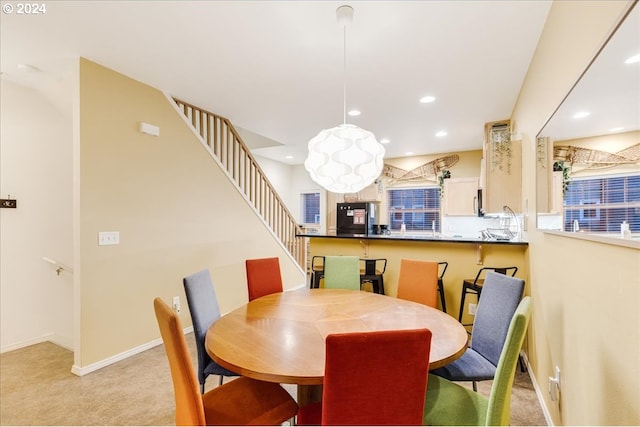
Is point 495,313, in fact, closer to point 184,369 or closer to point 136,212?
point 184,369

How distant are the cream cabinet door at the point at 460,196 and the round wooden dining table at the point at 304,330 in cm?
441

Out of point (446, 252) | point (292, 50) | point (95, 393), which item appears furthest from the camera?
point (446, 252)

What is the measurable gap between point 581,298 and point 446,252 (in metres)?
2.10

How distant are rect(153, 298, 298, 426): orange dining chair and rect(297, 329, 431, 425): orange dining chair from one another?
464mm

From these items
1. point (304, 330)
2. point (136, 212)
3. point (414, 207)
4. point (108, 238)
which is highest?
point (414, 207)

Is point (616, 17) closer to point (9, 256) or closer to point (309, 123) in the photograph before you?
point (309, 123)

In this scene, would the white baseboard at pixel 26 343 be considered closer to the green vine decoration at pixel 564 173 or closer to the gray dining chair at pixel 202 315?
the gray dining chair at pixel 202 315

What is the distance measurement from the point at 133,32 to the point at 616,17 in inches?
109

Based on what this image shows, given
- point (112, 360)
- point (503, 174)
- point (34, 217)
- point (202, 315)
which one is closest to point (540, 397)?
point (503, 174)

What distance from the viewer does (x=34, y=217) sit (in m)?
3.21

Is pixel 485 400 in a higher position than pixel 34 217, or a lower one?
lower

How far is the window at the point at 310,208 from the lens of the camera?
310 inches

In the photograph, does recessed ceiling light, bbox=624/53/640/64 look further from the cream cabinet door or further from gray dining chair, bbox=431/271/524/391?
the cream cabinet door

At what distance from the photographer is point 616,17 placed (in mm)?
1034
